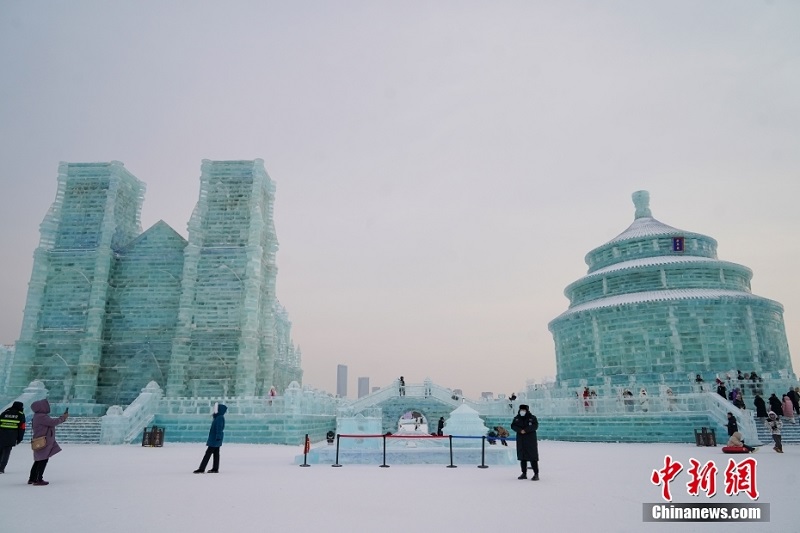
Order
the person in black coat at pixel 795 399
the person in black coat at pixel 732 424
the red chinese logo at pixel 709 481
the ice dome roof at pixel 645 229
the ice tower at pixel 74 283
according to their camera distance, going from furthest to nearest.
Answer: the ice dome roof at pixel 645 229
the ice tower at pixel 74 283
the person in black coat at pixel 795 399
the person in black coat at pixel 732 424
the red chinese logo at pixel 709 481

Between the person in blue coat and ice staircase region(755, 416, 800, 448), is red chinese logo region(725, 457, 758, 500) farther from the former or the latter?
ice staircase region(755, 416, 800, 448)

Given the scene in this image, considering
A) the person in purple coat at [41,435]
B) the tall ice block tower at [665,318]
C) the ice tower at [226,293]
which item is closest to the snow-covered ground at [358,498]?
the person in purple coat at [41,435]

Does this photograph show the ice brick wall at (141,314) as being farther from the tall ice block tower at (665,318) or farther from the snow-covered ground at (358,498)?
the tall ice block tower at (665,318)

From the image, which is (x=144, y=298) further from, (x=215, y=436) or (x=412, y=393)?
(x=215, y=436)

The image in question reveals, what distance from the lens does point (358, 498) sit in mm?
7434

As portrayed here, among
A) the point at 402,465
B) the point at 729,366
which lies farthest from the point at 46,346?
the point at 729,366

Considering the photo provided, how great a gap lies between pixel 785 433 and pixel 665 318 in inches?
512

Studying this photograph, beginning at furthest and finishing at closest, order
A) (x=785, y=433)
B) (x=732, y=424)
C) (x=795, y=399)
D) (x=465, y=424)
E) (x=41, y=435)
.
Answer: (x=795, y=399)
(x=785, y=433)
(x=732, y=424)
(x=465, y=424)
(x=41, y=435)

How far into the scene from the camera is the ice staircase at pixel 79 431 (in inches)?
816

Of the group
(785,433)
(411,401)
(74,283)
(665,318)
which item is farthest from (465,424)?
(74,283)

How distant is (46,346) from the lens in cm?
2898

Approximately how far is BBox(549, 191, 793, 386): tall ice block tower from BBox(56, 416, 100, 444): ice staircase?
27.4 m

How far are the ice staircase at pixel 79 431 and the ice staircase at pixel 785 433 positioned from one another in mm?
Answer: 26627

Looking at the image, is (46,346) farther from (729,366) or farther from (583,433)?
(729,366)
